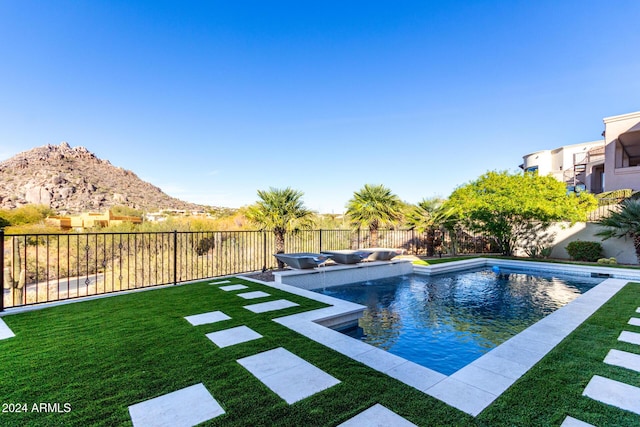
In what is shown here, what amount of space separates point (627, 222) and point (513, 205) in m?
3.29

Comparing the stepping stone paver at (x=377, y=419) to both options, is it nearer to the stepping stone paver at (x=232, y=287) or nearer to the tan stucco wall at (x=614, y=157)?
the stepping stone paver at (x=232, y=287)

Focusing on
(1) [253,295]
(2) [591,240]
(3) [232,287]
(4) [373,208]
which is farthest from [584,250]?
(3) [232,287]

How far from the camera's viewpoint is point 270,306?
14.4ft

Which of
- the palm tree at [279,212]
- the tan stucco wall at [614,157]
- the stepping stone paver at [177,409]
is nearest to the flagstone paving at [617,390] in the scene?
the stepping stone paver at [177,409]

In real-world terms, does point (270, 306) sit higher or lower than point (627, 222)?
lower

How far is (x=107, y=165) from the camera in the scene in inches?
1412

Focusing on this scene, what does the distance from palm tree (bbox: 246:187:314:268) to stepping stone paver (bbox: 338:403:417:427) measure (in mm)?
6360

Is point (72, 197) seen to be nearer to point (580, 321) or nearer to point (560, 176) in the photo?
point (580, 321)

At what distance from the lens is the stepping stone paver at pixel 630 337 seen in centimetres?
320

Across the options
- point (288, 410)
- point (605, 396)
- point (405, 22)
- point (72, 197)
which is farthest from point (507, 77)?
point (72, 197)

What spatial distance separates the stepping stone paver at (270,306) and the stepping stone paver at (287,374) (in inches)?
56.3

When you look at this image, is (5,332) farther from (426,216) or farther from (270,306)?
(426,216)

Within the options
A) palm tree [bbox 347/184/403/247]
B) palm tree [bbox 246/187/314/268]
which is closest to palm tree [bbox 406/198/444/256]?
palm tree [bbox 347/184/403/247]

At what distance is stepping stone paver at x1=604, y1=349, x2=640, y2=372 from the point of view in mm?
2639
